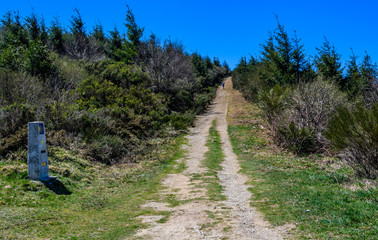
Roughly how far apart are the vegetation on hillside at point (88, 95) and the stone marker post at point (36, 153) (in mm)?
1916

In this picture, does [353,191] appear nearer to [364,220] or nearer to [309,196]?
[309,196]

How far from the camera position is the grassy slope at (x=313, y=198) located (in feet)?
16.1

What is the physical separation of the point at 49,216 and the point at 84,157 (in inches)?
267

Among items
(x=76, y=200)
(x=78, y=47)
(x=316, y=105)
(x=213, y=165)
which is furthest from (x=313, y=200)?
(x=78, y=47)

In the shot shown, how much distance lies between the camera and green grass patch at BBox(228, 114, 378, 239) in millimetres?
4887

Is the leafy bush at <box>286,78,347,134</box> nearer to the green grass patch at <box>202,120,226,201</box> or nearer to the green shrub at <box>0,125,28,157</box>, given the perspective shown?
the green grass patch at <box>202,120,226,201</box>

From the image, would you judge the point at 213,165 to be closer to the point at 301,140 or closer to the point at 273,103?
the point at 301,140

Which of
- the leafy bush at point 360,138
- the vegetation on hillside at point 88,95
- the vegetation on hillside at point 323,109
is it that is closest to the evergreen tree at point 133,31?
the vegetation on hillside at point 88,95

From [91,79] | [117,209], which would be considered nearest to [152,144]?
[91,79]

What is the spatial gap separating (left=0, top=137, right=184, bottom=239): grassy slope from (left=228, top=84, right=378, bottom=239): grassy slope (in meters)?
3.13

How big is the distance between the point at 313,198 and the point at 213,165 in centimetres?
701

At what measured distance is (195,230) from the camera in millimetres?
5348

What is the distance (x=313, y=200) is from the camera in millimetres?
6660

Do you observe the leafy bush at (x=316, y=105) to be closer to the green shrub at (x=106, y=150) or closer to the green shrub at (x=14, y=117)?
the green shrub at (x=106, y=150)
